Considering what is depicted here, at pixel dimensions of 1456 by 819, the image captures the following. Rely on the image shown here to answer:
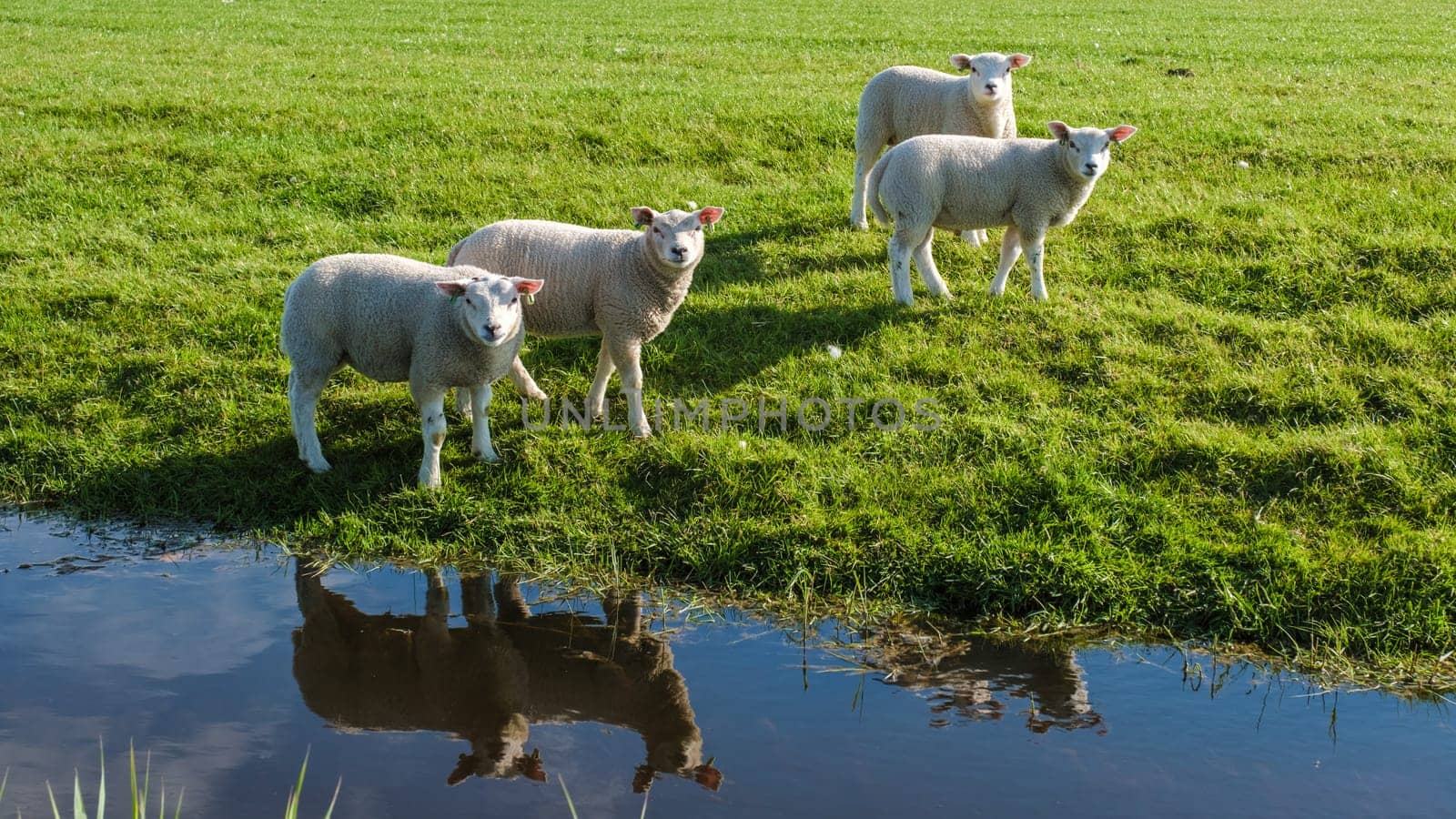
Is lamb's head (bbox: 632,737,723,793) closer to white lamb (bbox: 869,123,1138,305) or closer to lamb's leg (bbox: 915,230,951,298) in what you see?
white lamb (bbox: 869,123,1138,305)

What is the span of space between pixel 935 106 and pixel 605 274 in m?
3.84

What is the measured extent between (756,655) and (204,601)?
101 inches

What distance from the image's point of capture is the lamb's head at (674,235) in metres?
6.92

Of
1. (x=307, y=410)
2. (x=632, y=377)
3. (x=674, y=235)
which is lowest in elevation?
(x=307, y=410)

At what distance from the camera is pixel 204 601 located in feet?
19.9

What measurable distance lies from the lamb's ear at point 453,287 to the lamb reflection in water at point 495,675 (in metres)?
1.45

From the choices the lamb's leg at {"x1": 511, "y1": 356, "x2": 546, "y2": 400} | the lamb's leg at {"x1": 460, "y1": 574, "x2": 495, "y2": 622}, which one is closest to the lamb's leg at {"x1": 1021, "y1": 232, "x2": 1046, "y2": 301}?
the lamb's leg at {"x1": 511, "y1": 356, "x2": 546, "y2": 400}

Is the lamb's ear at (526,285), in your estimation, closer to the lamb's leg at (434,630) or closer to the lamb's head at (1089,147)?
the lamb's leg at (434,630)

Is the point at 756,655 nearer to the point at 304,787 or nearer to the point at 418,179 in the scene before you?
the point at 304,787

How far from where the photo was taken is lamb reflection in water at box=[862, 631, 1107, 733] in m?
5.15

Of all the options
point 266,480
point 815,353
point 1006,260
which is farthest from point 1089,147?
point 266,480

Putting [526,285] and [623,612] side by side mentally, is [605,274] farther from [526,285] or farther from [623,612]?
[623,612]

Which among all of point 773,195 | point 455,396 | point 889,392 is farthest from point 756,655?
point 773,195

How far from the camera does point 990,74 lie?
941cm
